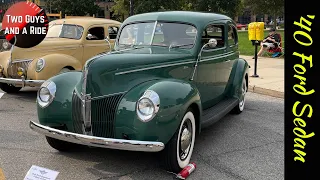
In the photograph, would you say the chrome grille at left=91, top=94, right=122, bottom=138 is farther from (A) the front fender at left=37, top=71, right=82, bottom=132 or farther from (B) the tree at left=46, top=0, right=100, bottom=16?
(B) the tree at left=46, top=0, right=100, bottom=16

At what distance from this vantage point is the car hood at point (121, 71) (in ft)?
12.1

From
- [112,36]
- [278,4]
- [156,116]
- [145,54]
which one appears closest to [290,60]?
[156,116]

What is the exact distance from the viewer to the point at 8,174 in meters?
3.70

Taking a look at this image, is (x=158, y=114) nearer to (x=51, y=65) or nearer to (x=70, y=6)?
(x=51, y=65)

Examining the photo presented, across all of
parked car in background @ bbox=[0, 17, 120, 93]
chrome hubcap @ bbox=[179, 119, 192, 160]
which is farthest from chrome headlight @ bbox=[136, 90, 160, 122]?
parked car in background @ bbox=[0, 17, 120, 93]

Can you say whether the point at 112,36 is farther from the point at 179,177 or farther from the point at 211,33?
the point at 179,177

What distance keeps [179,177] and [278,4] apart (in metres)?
46.5

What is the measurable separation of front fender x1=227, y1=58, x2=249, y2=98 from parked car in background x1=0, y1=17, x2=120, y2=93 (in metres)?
2.42

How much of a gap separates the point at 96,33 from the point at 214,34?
4.29 meters

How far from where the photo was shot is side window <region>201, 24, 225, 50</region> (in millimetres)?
5074

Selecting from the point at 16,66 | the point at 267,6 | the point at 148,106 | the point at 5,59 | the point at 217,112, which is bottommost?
the point at 217,112

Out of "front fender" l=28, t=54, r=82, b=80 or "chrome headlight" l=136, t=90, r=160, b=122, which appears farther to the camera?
"front fender" l=28, t=54, r=82, b=80

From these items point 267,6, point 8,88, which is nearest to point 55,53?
point 8,88

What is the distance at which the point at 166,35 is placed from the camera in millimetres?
4891
